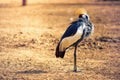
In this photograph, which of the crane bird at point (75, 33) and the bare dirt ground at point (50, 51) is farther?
the bare dirt ground at point (50, 51)

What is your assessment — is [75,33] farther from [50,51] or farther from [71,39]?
[50,51]

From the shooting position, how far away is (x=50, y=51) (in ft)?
42.9

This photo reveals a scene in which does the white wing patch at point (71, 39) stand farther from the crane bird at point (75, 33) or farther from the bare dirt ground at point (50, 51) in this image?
the bare dirt ground at point (50, 51)

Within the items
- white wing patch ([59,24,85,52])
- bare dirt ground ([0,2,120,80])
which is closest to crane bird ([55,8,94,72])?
white wing patch ([59,24,85,52])

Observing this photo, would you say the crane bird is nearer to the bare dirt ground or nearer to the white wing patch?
the white wing patch

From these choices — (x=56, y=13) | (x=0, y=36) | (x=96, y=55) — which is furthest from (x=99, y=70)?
(x=56, y=13)

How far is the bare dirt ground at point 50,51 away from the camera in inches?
402

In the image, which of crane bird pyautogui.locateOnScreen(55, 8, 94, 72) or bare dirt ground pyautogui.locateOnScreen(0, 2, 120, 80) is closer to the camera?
crane bird pyautogui.locateOnScreen(55, 8, 94, 72)

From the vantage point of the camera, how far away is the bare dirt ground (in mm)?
10219

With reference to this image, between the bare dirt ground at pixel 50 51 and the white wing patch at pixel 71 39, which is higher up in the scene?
the white wing patch at pixel 71 39

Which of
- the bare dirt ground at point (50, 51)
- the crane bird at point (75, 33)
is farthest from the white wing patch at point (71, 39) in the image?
the bare dirt ground at point (50, 51)

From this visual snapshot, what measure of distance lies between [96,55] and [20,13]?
1296cm

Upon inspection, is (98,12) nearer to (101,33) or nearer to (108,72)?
(101,33)

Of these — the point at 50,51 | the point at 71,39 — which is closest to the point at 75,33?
the point at 71,39
